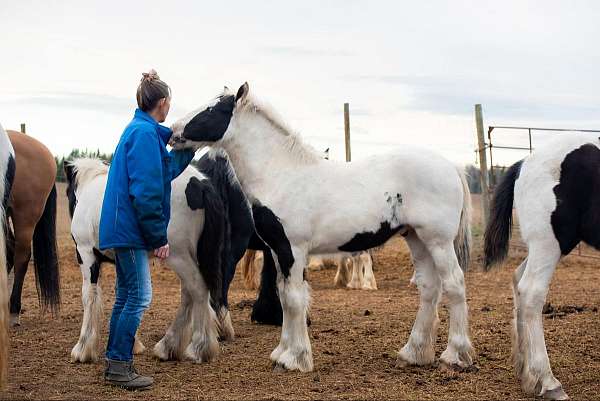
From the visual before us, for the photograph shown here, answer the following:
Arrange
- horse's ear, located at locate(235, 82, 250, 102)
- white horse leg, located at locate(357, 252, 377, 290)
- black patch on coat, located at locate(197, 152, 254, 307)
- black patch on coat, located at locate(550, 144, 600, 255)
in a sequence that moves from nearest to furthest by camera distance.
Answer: black patch on coat, located at locate(550, 144, 600, 255) → horse's ear, located at locate(235, 82, 250, 102) → black patch on coat, located at locate(197, 152, 254, 307) → white horse leg, located at locate(357, 252, 377, 290)

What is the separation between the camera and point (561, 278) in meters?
11.1

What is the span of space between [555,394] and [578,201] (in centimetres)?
121

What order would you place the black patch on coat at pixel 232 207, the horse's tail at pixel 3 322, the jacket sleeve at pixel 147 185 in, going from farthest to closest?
the black patch on coat at pixel 232 207, the jacket sleeve at pixel 147 185, the horse's tail at pixel 3 322

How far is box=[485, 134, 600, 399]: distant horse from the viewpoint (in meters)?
4.45

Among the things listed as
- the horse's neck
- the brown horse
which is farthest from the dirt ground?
the horse's neck

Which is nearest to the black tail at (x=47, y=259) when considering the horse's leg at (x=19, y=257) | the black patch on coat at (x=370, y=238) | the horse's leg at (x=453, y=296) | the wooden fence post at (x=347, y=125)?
the horse's leg at (x=19, y=257)

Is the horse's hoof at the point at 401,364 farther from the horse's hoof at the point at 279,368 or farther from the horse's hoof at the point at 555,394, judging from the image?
the horse's hoof at the point at 555,394

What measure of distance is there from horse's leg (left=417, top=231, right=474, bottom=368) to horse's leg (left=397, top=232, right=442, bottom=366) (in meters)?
0.21

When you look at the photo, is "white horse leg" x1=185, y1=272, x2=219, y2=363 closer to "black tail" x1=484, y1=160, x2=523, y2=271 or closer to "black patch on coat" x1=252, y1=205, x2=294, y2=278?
"black patch on coat" x1=252, y1=205, x2=294, y2=278

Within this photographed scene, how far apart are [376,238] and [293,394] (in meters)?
1.35

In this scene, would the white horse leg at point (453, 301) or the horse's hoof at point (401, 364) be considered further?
the horse's hoof at point (401, 364)

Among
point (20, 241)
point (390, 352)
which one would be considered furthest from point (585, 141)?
point (20, 241)

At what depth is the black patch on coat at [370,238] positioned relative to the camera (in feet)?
17.5

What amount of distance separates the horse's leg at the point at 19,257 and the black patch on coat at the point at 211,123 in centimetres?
300
